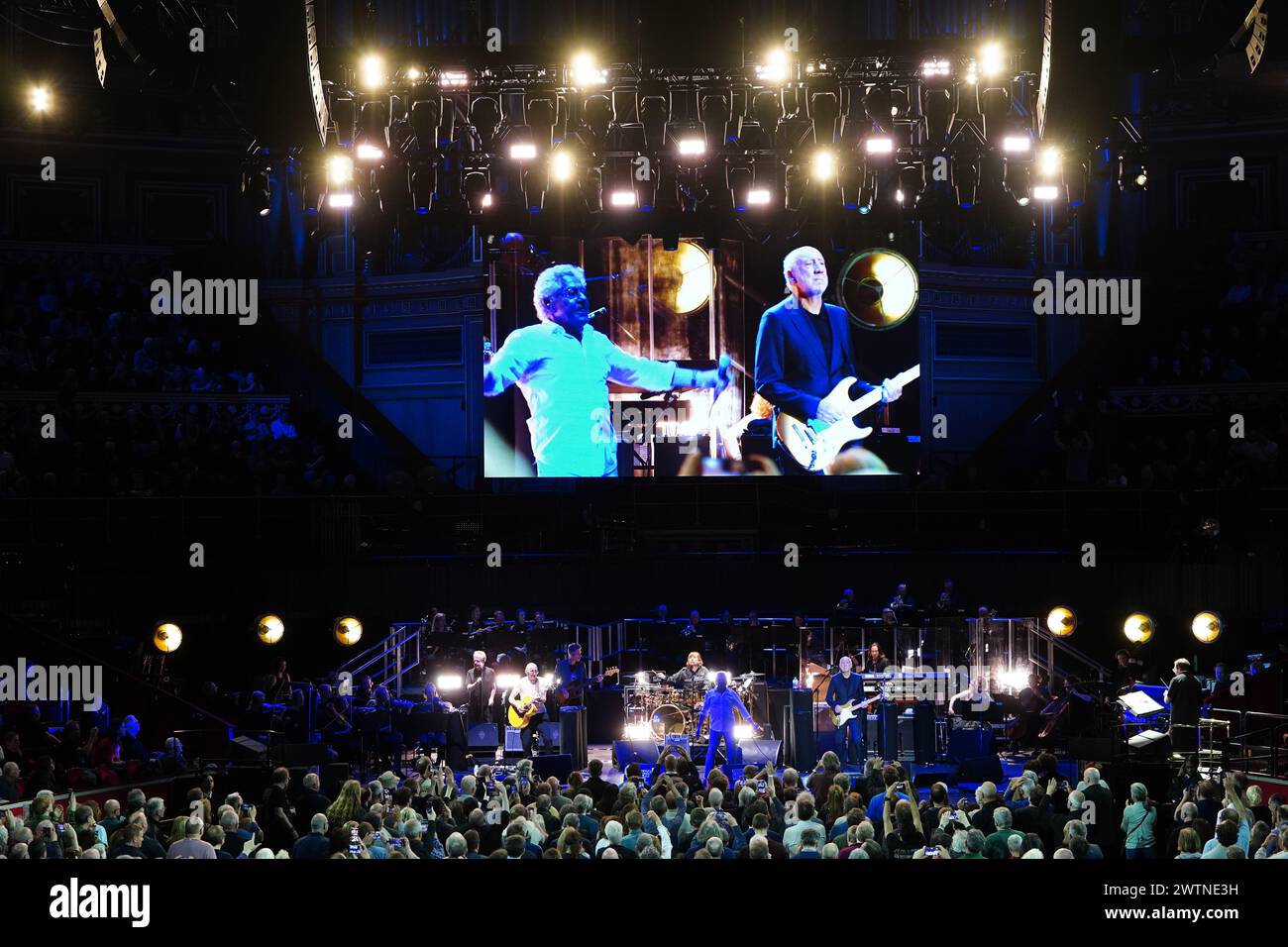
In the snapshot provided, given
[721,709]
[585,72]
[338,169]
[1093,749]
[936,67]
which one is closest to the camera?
[1093,749]

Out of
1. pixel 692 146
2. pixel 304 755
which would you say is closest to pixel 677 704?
pixel 304 755

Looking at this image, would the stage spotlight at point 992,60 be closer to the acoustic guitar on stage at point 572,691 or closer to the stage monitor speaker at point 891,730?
the stage monitor speaker at point 891,730

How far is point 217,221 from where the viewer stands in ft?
92.1

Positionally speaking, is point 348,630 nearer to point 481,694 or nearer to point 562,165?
point 481,694

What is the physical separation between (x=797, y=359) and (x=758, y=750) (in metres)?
7.83

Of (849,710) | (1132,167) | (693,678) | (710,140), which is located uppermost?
(710,140)

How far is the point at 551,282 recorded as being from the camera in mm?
24391

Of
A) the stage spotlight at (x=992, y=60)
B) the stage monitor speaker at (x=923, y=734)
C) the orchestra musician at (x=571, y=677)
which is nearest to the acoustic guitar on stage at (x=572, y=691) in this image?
the orchestra musician at (x=571, y=677)

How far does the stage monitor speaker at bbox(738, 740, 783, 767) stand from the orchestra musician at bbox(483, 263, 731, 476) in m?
6.68

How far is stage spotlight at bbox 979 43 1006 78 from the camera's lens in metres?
20.9

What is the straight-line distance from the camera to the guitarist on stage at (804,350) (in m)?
24.3

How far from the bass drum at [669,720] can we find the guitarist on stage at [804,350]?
5.78 m
